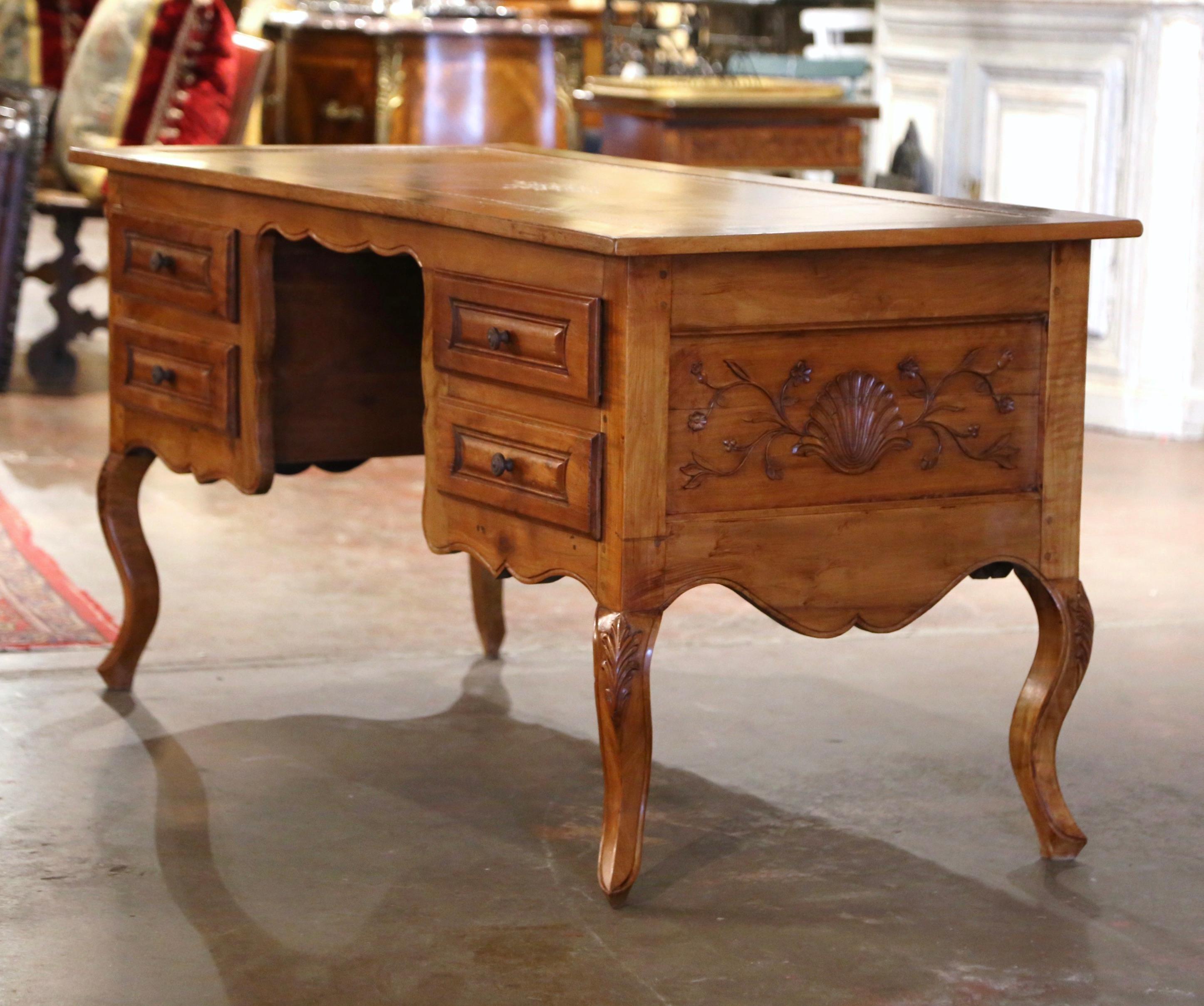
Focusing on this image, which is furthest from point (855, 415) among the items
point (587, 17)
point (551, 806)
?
point (587, 17)

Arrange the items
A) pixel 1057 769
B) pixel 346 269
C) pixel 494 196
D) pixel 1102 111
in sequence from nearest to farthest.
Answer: pixel 494 196 → pixel 1057 769 → pixel 346 269 → pixel 1102 111

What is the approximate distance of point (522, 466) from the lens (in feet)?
8.13

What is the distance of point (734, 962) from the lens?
7.52ft

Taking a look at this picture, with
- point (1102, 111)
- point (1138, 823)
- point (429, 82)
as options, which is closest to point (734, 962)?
point (1138, 823)

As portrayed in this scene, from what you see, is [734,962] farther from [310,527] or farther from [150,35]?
[150,35]

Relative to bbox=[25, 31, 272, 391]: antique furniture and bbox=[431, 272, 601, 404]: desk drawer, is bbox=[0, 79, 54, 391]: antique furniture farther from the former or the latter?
bbox=[431, 272, 601, 404]: desk drawer

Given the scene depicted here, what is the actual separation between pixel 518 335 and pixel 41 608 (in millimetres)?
1686

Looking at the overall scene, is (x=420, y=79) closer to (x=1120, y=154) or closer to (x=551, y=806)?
(x=1120, y=154)

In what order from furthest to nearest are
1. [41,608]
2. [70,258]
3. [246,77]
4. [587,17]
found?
[587,17]
[70,258]
[246,77]
[41,608]

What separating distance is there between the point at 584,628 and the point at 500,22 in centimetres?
371

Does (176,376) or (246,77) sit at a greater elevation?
(246,77)

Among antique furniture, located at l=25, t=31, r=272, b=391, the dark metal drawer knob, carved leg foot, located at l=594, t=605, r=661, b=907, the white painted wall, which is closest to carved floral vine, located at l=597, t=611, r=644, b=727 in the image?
carved leg foot, located at l=594, t=605, r=661, b=907

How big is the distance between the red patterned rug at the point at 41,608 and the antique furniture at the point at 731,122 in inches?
105

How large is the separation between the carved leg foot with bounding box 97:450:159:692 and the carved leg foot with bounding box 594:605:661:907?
3.74 ft
